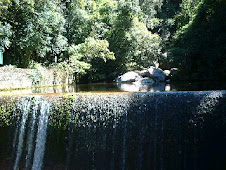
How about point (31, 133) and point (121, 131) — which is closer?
point (121, 131)

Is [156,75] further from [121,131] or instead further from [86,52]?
[121,131]

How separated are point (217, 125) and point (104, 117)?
2.33 meters

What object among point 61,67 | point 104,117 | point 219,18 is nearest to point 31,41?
point 61,67

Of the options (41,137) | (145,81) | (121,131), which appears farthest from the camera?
(145,81)

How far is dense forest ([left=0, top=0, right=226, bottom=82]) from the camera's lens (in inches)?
580

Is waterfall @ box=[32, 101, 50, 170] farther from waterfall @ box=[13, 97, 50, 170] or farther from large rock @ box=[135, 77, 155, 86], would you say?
large rock @ box=[135, 77, 155, 86]

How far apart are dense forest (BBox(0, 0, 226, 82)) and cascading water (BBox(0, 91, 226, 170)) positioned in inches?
322

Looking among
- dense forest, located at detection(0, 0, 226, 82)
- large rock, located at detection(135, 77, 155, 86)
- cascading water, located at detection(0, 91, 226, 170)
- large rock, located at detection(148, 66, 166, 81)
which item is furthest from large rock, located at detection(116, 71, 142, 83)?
cascading water, located at detection(0, 91, 226, 170)

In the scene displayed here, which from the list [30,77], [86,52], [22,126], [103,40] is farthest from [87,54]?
[22,126]

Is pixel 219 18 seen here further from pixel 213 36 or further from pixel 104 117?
pixel 104 117

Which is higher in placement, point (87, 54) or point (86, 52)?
point (86, 52)

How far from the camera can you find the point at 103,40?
18828mm

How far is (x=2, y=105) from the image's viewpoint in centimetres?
644

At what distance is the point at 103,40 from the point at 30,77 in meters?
7.48
